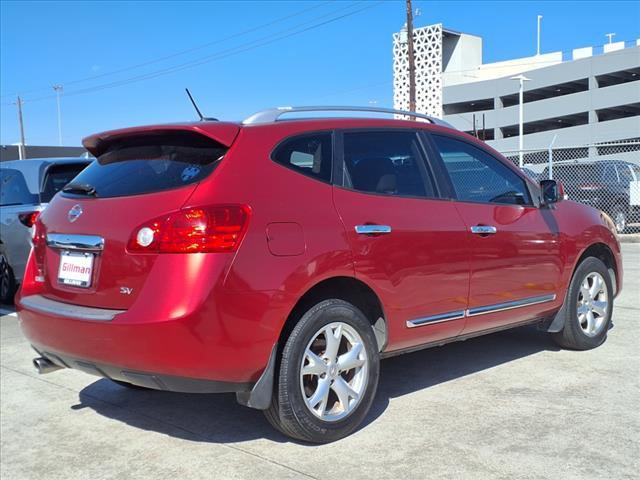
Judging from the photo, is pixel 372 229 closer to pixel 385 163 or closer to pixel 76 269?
pixel 385 163

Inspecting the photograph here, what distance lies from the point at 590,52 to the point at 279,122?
78.8 meters

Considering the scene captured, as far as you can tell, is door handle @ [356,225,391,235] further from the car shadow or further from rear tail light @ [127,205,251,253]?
the car shadow

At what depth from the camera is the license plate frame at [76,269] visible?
3.47 meters

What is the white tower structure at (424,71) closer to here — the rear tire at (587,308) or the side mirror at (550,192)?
the rear tire at (587,308)

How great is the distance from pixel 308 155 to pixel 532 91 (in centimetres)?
7135

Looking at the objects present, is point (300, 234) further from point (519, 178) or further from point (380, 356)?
point (519, 178)

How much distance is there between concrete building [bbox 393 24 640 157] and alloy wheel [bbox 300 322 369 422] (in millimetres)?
50136

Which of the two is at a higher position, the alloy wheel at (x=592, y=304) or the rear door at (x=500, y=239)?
the rear door at (x=500, y=239)

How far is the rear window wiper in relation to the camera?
3.74m

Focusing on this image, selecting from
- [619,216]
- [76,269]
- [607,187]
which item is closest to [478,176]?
[76,269]

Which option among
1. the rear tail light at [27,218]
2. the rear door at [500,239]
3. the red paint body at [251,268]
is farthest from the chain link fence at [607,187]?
the red paint body at [251,268]

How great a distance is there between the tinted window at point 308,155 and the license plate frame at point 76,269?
44.4 inches

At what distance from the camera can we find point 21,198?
7.71 meters

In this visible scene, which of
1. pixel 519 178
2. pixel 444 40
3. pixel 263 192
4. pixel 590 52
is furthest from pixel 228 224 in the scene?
pixel 444 40
